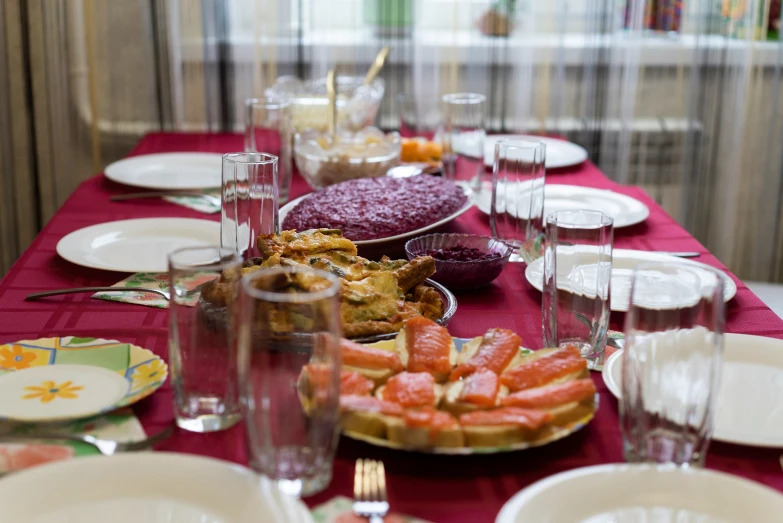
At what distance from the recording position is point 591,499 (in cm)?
76

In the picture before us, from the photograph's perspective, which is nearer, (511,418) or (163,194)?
(511,418)

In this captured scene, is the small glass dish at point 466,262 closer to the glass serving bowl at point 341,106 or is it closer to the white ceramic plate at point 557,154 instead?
the white ceramic plate at point 557,154

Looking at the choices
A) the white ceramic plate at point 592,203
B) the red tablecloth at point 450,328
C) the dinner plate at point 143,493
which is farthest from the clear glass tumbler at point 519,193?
the dinner plate at point 143,493

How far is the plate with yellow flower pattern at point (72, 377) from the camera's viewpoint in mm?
928

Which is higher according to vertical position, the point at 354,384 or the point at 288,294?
the point at 288,294

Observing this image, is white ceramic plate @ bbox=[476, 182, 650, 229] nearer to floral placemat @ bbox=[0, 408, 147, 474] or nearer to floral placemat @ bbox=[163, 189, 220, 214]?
floral placemat @ bbox=[163, 189, 220, 214]

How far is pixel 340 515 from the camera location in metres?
0.76

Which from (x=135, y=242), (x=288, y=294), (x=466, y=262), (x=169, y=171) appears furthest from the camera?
(x=169, y=171)

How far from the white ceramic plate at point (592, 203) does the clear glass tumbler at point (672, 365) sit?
0.91 metres

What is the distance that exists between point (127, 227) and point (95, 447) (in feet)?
2.78

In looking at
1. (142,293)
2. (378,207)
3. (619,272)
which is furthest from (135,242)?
(619,272)

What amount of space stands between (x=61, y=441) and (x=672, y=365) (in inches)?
22.3

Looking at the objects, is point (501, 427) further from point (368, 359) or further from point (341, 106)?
point (341, 106)

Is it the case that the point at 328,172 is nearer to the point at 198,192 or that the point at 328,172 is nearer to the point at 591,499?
the point at 198,192
